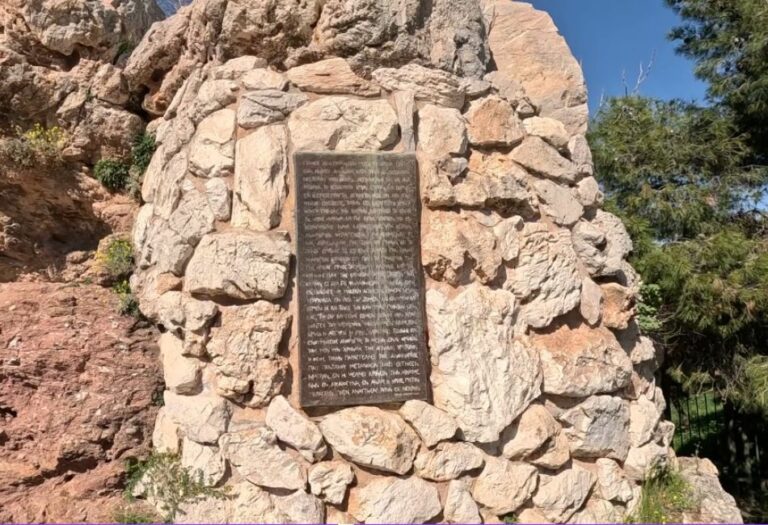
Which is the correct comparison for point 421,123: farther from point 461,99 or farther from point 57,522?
point 57,522

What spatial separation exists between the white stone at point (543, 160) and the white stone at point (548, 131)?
0.06 m

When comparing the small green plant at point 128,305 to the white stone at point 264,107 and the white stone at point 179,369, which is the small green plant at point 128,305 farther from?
the white stone at point 264,107

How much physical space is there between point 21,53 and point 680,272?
5812 mm

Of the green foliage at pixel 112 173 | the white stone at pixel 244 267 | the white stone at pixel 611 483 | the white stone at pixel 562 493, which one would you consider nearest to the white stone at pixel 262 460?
the white stone at pixel 244 267

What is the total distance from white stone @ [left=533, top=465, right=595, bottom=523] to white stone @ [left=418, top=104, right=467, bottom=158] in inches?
81.7

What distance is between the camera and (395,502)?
3.21m

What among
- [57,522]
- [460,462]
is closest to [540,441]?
[460,462]

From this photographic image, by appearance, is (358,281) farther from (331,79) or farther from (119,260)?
(119,260)

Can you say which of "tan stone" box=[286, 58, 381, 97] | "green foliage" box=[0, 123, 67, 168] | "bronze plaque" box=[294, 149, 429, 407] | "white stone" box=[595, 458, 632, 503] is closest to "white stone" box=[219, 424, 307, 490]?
"bronze plaque" box=[294, 149, 429, 407]

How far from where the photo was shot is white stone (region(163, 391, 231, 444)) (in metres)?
3.26

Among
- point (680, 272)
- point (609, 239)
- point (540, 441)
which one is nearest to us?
point (540, 441)

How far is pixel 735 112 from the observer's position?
6.18 m

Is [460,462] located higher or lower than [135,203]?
lower

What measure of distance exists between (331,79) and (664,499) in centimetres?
335
